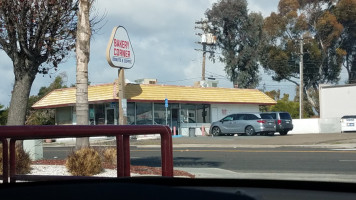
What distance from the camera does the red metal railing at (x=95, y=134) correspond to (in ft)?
9.01

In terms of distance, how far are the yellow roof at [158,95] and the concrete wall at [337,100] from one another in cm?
548

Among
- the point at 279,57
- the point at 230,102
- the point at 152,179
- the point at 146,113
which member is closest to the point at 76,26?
the point at 152,179

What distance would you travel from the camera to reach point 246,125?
34.9 m

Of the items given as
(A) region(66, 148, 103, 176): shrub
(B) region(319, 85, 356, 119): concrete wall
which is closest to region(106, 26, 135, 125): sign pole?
(A) region(66, 148, 103, 176): shrub

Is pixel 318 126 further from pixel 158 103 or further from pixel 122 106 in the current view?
pixel 122 106

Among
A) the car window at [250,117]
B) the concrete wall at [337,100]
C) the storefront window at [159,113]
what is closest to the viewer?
the car window at [250,117]

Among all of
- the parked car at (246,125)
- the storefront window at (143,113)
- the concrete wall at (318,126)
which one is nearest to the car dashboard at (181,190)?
the parked car at (246,125)

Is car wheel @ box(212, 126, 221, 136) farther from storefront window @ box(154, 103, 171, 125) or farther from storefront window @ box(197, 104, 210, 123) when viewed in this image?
storefront window @ box(197, 104, 210, 123)

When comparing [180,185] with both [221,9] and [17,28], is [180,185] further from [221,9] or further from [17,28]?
[221,9]

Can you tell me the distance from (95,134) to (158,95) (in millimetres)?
34769

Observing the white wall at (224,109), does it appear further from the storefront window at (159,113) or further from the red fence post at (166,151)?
the red fence post at (166,151)

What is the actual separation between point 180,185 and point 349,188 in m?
0.65

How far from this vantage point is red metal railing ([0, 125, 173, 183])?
275 cm

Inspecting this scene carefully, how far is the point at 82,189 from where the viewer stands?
2.17 meters
